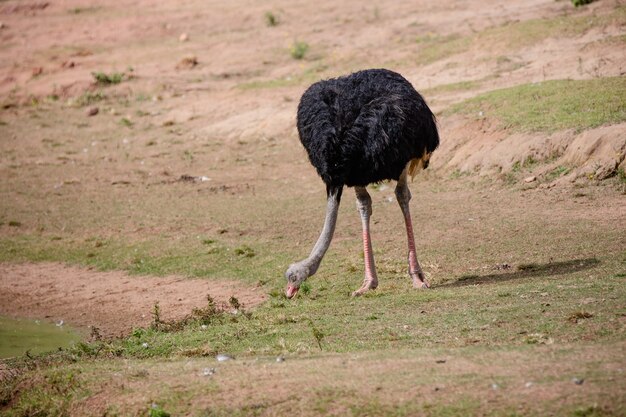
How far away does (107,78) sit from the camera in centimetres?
2348

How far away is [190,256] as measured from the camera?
498 inches

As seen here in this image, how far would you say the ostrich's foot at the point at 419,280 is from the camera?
973 cm

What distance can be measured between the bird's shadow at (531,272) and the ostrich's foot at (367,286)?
0.63 m

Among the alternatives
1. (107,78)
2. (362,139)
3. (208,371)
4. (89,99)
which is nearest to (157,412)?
(208,371)

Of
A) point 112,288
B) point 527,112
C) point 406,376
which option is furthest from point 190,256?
point 406,376

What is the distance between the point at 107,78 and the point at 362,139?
15172 mm

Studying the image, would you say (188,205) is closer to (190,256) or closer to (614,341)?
(190,256)

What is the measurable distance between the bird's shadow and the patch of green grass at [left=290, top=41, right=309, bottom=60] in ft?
43.2

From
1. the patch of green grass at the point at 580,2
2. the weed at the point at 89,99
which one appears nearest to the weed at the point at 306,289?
the patch of green grass at the point at 580,2

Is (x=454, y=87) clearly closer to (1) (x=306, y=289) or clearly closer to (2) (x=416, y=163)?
(2) (x=416, y=163)

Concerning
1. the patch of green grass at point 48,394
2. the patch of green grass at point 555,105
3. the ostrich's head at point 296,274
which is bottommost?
the patch of green grass at point 555,105

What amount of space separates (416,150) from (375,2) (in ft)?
55.7

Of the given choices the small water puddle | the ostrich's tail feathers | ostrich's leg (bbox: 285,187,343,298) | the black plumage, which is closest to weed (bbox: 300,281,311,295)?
ostrich's leg (bbox: 285,187,343,298)

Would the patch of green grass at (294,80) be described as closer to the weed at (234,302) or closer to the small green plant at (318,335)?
the weed at (234,302)
